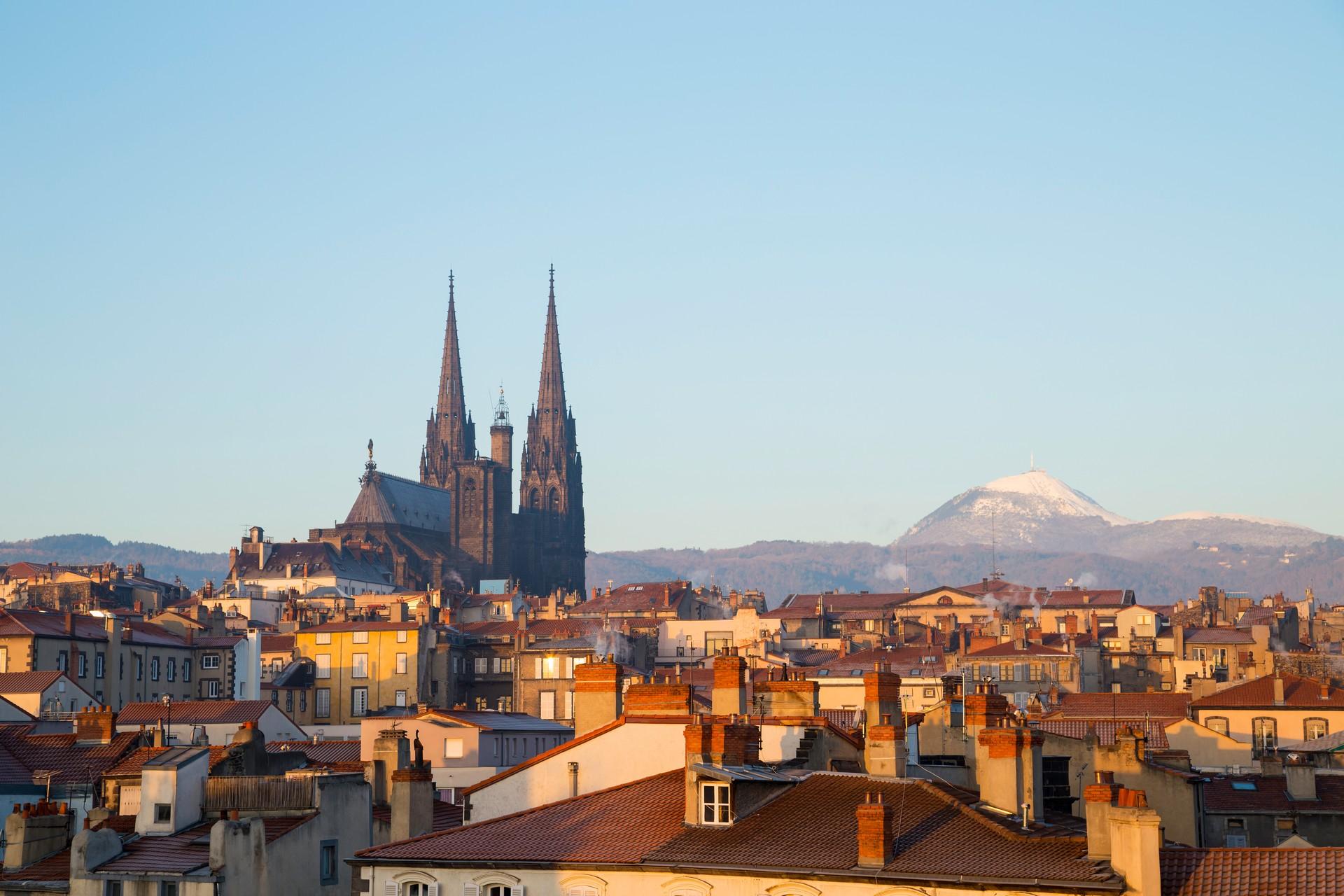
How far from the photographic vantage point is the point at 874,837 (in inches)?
1003

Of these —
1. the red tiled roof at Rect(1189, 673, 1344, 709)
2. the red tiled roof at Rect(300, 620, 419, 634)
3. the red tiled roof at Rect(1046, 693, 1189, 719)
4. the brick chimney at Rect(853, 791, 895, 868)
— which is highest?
the red tiled roof at Rect(300, 620, 419, 634)

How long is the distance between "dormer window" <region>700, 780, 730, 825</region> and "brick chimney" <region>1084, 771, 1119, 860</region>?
515 centimetres

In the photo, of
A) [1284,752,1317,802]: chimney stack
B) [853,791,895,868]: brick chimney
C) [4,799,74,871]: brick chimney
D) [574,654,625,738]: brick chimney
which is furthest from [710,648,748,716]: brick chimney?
[1284,752,1317,802]: chimney stack

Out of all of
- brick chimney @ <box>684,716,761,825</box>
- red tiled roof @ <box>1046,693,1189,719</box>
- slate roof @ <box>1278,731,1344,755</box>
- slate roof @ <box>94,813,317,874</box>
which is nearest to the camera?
brick chimney @ <box>684,716,761,825</box>

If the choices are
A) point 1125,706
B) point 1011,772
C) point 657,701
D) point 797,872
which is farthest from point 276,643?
point 797,872

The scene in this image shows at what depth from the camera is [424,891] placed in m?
28.0

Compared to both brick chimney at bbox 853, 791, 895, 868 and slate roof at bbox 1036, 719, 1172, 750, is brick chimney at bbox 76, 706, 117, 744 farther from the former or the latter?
brick chimney at bbox 853, 791, 895, 868

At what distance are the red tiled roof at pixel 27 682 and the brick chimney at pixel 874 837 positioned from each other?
201 ft

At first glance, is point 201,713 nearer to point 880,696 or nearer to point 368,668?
point 368,668

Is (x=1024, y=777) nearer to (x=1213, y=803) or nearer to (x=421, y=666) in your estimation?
(x=1213, y=803)

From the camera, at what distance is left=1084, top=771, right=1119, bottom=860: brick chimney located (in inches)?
973

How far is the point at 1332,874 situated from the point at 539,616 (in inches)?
5341

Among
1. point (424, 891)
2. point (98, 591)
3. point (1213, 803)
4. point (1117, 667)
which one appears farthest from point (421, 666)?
point (424, 891)

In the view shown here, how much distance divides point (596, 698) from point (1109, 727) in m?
30.0
